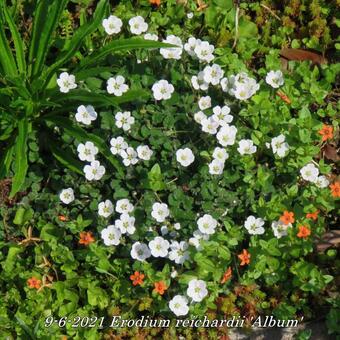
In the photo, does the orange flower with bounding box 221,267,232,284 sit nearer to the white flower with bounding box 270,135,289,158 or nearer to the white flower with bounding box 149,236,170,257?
the white flower with bounding box 149,236,170,257

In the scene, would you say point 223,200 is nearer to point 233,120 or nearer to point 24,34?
point 233,120

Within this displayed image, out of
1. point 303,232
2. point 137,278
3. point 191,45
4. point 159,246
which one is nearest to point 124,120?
point 191,45

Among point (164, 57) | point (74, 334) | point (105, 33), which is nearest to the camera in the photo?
point (74, 334)

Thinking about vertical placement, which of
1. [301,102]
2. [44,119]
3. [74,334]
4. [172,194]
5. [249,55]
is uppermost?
[249,55]

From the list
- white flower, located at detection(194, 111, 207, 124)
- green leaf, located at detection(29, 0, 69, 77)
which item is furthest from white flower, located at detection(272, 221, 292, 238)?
green leaf, located at detection(29, 0, 69, 77)

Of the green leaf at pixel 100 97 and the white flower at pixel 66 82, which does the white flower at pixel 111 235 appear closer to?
the green leaf at pixel 100 97

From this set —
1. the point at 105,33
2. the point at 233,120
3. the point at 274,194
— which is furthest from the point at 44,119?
the point at 274,194
